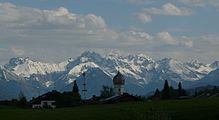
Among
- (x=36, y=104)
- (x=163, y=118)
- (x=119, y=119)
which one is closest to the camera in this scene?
(x=163, y=118)

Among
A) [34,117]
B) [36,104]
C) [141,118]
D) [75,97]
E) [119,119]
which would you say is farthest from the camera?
[36,104]

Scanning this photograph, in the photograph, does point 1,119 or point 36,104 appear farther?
point 36,104

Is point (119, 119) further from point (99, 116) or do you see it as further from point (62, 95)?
point (62, 95)

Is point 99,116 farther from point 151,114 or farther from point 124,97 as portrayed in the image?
point 124,97

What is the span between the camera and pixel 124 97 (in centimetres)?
14275

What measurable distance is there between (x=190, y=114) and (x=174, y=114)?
5.15 feet

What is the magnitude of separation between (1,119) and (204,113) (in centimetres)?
2004

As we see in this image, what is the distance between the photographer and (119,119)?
6378cm

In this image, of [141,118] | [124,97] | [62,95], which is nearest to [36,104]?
[62,95]

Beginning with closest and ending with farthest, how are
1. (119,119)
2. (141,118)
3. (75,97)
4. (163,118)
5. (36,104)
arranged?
(163,118), (141,118), (119,119), (75,97), (36,104)

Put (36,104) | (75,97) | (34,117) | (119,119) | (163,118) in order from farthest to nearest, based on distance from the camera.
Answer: (36,104) → (75,97) → (34,117) → (119,119) → (163,118)

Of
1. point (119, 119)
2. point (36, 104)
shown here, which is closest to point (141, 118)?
point (119, 119)

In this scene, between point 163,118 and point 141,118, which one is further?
point 141,118

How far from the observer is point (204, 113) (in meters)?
66.1
